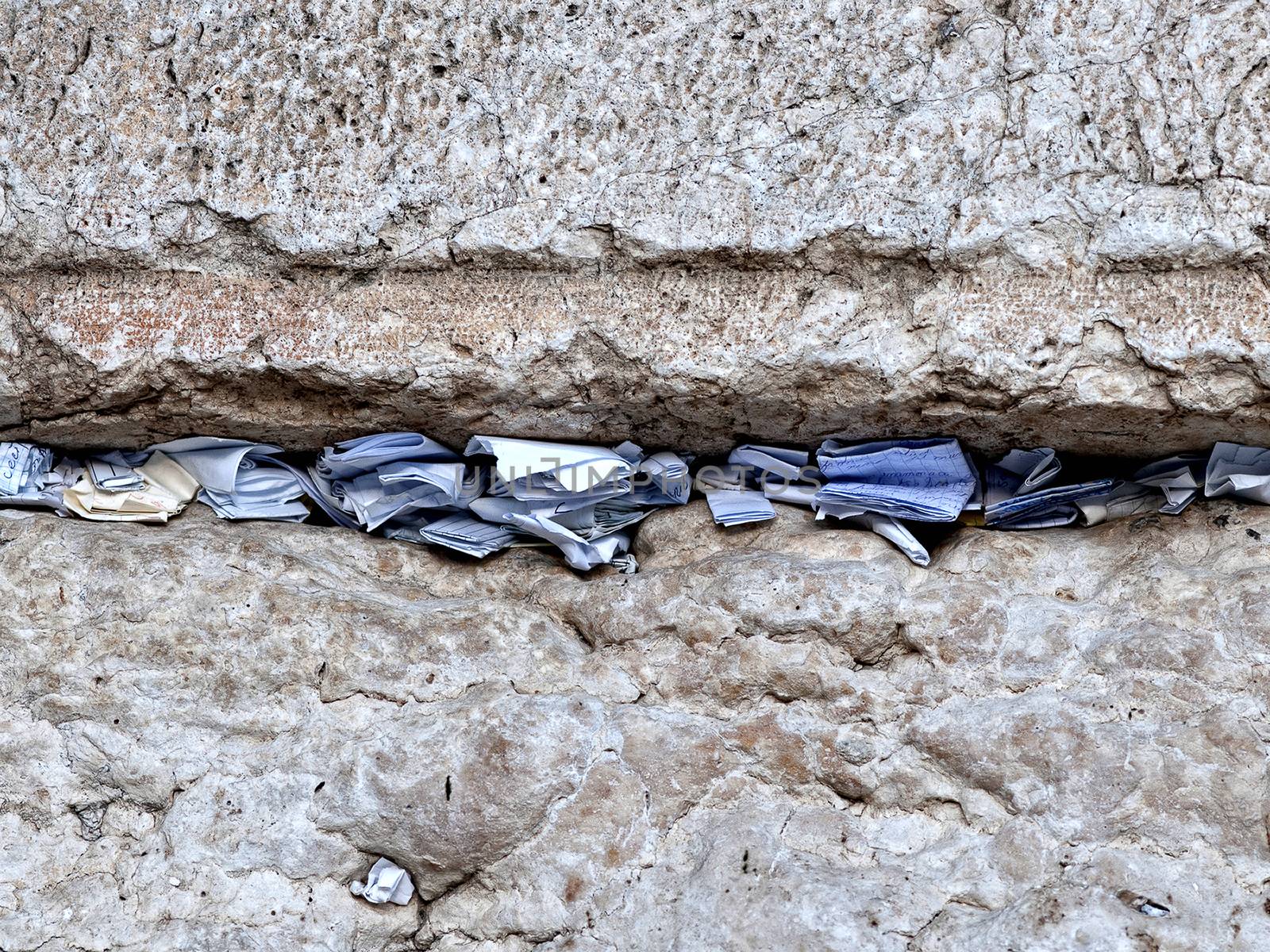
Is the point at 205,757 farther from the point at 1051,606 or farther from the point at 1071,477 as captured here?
the point at 1071,477

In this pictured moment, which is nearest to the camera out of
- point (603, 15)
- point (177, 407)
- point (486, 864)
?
point (486, 864)

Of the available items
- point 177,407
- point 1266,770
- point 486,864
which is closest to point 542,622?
point 486,864

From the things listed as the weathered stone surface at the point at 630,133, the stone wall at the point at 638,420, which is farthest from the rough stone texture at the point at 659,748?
the weathered stone surface at the point at 630,133

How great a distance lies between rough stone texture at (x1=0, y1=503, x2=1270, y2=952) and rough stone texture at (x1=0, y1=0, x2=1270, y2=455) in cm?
28

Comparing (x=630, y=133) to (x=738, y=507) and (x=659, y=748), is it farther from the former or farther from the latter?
(x=659, y=748)

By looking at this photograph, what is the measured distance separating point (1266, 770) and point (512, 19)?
1.59 meters

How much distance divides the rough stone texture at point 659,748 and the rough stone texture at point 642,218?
0.28 metres

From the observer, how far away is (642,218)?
1.77m

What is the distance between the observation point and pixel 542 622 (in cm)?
184

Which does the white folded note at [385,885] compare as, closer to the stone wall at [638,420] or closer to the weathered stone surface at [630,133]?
the stone wall at [638,420]

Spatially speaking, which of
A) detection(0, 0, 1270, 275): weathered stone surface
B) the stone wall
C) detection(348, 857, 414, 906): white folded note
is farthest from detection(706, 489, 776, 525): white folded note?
detection(348, 857, 414, 906): white folded note

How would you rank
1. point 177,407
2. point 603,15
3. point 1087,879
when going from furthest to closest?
point 177,407 → point 603,15 → point 1087,879

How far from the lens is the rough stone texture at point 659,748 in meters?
1.55

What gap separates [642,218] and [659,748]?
82 cm
